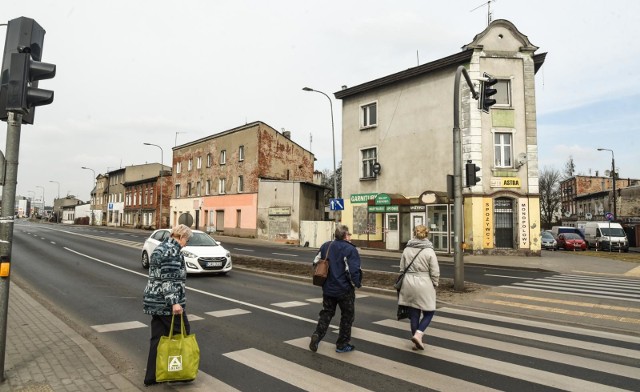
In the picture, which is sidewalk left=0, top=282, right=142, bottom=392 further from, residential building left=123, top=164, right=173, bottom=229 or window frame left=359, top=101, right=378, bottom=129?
residential building left=123, top=164, right=173, bottom=229

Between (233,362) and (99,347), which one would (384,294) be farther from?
(99,347)

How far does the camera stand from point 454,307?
8508mm

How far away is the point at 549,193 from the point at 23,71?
73071 mm

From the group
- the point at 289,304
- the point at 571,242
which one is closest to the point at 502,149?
the point at 571,242

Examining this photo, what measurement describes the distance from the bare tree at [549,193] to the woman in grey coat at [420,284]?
65604 mm

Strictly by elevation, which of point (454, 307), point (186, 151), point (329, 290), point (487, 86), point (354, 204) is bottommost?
point (454, 307)

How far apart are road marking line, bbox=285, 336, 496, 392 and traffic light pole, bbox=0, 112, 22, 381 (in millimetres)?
3368

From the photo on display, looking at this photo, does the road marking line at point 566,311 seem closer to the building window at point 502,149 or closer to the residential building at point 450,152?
the residential building at point 450,152

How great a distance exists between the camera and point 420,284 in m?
5.57

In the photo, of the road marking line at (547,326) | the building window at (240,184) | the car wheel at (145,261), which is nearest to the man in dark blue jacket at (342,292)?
the road marking line at (547,326)

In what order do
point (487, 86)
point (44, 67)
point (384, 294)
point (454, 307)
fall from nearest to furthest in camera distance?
point (44, 67), point (454, 307), point (384, 294), point (487, 86)

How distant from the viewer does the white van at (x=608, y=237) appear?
30.5m

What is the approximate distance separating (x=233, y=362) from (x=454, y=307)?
5377mm

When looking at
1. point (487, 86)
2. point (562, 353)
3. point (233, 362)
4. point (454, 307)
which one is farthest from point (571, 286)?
point (233, 362)
